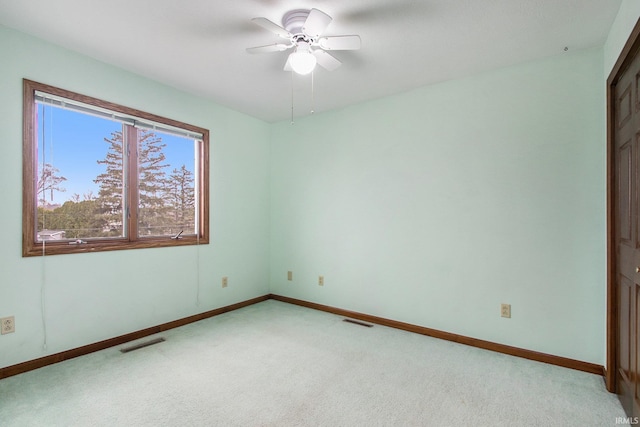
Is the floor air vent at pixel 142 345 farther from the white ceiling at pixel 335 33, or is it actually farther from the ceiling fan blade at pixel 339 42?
the ceiling fan blade at pixel 339 42

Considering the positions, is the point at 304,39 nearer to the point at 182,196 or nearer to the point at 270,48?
the point at 270,48

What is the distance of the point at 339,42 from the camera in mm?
2033

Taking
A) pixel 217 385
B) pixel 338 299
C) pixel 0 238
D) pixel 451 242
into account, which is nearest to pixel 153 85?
pixel 0 238

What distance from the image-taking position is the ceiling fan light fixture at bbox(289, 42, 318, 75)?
2037 mm

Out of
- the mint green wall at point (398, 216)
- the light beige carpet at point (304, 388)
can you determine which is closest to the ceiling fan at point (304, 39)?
the mint green wall at point (398, 216)

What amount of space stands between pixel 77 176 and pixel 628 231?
153 inches

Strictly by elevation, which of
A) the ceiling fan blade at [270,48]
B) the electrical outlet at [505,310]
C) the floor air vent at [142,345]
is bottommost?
the floor air vent at [142,345]

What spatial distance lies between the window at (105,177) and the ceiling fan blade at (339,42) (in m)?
1.89

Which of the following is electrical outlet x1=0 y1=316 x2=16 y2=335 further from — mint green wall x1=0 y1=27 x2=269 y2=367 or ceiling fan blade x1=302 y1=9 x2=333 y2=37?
ceiling fan blade x1=302 y1=9 x2=333 y2=37

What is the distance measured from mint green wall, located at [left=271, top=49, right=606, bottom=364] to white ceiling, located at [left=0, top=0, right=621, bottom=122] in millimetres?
309

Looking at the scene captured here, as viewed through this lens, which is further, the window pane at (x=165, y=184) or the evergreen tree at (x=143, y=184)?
the window pane at (x=165, y=184)

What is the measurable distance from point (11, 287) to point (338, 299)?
2.85 metres

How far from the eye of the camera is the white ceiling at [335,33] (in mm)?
1912

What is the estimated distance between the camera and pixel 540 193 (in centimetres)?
250
